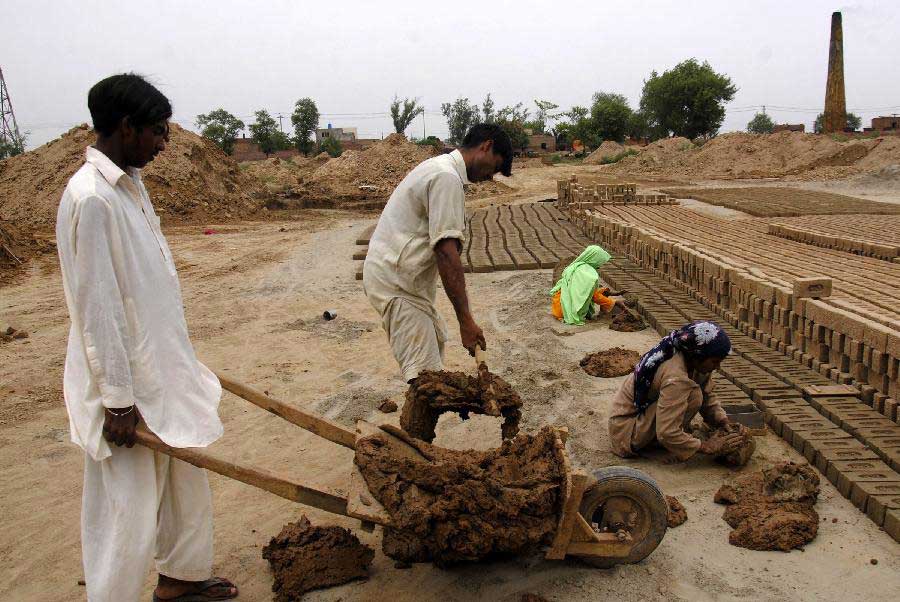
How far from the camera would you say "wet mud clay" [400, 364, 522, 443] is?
310 centimetres

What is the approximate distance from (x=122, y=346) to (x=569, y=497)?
1593 millimetres

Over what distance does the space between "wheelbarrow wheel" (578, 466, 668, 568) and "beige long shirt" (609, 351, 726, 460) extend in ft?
2.85

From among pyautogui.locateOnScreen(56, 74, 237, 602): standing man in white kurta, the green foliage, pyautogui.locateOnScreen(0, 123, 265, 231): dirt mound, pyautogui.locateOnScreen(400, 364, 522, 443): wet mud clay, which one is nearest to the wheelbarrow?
pyautogui.locateOnScreen(56, 74, 237, 602): standing man in white kurta

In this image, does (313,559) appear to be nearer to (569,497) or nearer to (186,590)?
(186,590)

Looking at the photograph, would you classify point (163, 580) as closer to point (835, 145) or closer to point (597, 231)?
point (597, 231)

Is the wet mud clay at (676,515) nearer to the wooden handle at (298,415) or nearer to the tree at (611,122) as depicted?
the wooden handle at (298,415)

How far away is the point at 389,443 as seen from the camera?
289 centimetres

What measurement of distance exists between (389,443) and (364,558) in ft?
1.62

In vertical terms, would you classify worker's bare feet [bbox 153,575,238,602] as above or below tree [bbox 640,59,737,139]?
below

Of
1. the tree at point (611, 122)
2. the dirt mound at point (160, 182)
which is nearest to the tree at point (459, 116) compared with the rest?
the tree at point (611, 122)

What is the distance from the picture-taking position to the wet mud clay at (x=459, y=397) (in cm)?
310

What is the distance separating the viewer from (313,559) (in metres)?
2.89

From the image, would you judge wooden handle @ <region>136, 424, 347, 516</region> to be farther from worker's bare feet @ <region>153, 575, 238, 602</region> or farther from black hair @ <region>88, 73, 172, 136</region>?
black hair @ <region>88, 73, 172, 136</region>

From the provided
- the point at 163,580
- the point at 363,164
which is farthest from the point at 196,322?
the point at 363,164
